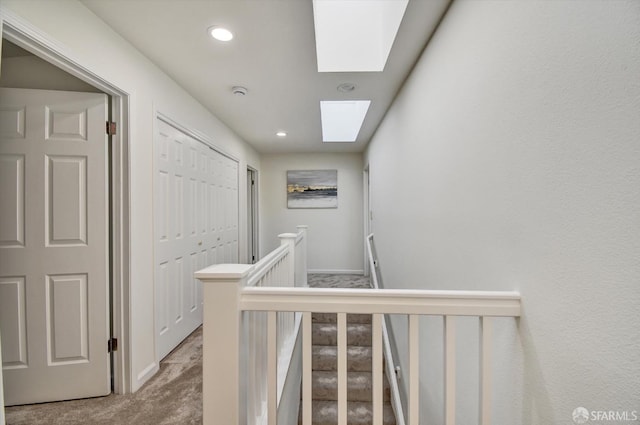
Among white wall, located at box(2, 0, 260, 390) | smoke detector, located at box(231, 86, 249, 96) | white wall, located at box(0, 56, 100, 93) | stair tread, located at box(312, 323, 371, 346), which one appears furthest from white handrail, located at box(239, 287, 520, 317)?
stair tread, located at box(312, 323, 371, 346)

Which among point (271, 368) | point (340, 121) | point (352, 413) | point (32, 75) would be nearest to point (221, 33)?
point (32, 75)

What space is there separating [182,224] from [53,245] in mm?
887

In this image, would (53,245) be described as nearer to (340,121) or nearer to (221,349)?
(221,349)

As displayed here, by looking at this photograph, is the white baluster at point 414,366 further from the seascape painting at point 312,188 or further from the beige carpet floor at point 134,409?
the seascape painting at point 312,188

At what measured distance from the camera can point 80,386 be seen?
1.63 meters

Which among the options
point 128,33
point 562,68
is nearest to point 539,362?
point 562,68

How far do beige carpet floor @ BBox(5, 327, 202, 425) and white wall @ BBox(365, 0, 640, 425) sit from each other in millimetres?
1577

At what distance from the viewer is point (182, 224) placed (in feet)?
7.85

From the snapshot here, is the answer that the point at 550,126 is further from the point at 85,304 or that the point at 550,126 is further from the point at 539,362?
the point at 85,304

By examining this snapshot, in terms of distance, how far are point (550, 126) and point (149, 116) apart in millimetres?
2283

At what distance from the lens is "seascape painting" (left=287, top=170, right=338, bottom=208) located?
5.09 m

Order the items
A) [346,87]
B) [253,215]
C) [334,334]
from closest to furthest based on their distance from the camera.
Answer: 1. [346,87]
2. [334,334]
3. [253,215]
